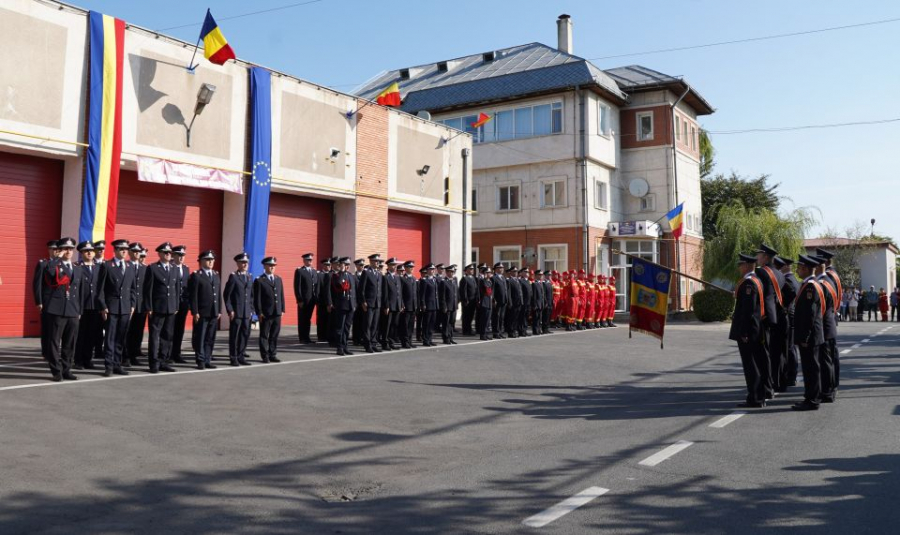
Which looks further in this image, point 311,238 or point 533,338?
point 311,238

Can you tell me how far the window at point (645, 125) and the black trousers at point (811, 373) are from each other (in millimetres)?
30990

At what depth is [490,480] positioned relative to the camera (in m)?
5.62

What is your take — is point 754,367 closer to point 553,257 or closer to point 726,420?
point 726,420

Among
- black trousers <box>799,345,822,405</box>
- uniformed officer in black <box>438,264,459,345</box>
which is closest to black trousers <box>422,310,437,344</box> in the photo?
uniformed officer in black <box>438,264,459,345</box>

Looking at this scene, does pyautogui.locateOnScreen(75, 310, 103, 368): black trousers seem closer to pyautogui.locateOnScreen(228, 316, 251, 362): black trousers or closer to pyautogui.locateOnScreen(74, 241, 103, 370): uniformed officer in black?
pyautogui.locateOnScreen(74, 241, 103, 370): uniformed officer in black

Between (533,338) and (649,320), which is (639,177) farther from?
(649,320)

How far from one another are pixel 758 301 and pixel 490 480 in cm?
506

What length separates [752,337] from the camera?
9.02 m

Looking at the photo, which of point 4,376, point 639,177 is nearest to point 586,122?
point 639,177

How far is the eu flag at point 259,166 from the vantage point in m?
19.9

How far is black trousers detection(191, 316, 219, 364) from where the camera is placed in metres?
11.9

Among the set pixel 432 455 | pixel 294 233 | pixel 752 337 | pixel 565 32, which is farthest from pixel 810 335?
pixel 565 32

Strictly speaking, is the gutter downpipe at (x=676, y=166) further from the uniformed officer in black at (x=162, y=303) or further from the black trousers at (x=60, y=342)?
the black trousers at (x=60, y=342)

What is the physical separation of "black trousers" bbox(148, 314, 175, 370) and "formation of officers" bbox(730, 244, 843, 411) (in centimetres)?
824
